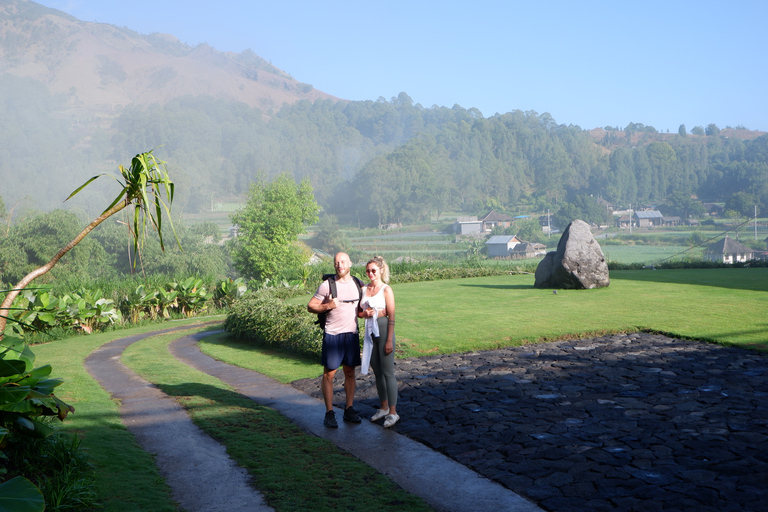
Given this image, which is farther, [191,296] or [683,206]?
[683,206]

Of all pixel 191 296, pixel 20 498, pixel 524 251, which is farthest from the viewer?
pixel 524 251

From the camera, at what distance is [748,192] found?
11475 cm

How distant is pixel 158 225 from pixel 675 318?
10.1 meters

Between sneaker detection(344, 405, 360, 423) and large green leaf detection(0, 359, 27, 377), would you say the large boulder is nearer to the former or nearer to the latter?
sneaker detection(344, 405, 360, 423)

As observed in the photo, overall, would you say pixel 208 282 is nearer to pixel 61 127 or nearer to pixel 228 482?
pixel 228 482

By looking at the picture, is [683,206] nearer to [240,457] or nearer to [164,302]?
[164,302]

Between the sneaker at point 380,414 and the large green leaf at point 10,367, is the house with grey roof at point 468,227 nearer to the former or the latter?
the sneaker at point 380,414

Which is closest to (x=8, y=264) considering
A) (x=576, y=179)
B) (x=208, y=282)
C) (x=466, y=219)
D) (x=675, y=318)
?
(x=208, y=282)

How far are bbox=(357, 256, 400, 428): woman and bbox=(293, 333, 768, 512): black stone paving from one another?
36 centimetres

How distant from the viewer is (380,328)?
538cm

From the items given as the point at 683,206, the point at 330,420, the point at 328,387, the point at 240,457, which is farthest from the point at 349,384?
the point at 683,206

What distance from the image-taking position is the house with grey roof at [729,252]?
204 feet

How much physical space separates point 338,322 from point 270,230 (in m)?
47.3

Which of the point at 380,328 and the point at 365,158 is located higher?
the point at 365,158
